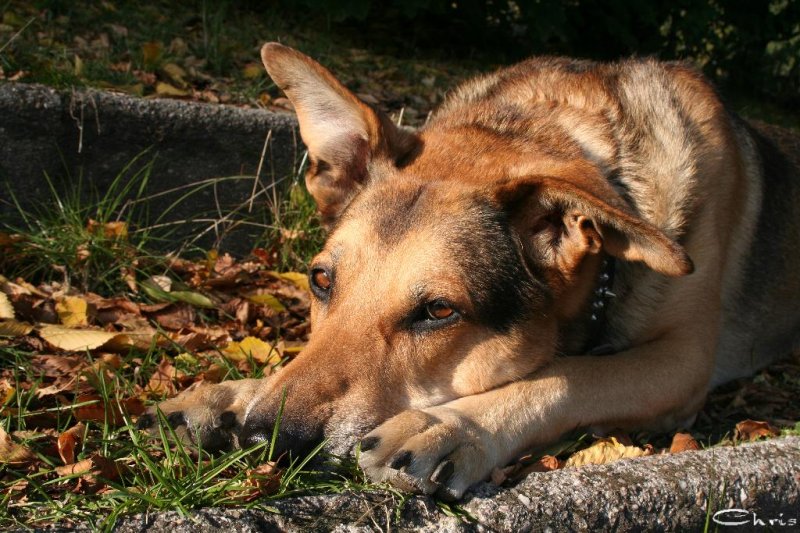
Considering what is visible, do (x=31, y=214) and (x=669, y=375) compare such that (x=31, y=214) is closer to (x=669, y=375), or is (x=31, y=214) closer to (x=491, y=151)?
(x=491, y=151)

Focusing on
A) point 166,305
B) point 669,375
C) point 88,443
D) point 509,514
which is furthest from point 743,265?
point 88,443

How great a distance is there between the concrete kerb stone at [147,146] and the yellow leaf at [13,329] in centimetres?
115

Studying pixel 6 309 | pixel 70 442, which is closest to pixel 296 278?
pixel 6 309

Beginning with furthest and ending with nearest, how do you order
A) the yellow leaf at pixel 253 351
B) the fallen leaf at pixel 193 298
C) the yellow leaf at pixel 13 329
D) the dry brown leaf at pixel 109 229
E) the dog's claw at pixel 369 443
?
the dry brown leaf at pixel 109 229
the fallen leaf at pixel 193 298
the yellow leaf at pixel 253 351
the yellow leaf at pixel 13 329
the dog's claw at pixel 369 443

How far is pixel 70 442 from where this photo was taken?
2932 millimetres

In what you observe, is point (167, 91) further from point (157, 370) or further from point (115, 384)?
point (115, 384)

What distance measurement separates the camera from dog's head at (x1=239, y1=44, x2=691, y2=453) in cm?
285

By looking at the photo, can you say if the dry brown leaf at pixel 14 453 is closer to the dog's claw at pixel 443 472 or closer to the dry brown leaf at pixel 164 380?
the dry brown leaf at pixel 164 380

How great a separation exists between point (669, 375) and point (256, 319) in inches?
83.6

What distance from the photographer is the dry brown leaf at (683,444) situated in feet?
11.2

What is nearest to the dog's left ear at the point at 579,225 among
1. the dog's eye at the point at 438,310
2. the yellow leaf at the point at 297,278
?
the dog's eye at the point at 438,310

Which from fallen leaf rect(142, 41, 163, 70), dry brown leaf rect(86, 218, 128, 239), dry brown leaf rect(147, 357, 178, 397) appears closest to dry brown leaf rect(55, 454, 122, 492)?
dry brown leaf rect(147, 357, 178, 397)

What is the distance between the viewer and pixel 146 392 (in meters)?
3.53

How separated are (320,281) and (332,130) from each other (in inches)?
30.0
